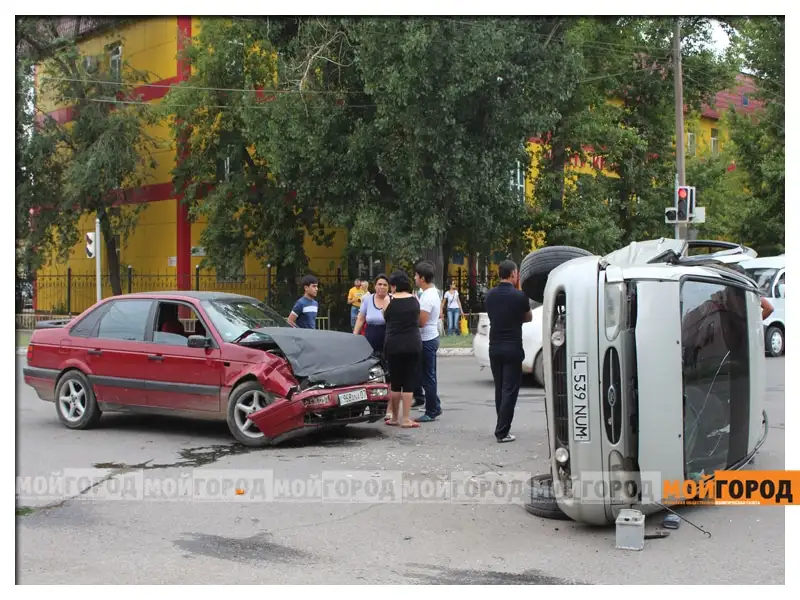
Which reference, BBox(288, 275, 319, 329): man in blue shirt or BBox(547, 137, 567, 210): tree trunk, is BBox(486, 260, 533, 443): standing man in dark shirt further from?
BBox(547, 137, 567, 210): tree trunk

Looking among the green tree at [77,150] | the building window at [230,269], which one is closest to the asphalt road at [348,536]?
the building window at [230,269]

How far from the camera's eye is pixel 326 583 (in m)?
5.02

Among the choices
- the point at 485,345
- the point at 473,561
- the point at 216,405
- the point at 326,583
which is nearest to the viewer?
the point at 326,583

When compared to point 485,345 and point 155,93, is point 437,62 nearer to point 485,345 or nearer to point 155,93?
point 485,345

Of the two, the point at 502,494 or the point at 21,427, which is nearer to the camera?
the point at 502,494

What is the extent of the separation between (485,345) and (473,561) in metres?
8.89

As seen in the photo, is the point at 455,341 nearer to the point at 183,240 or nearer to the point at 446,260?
the point at 446,260

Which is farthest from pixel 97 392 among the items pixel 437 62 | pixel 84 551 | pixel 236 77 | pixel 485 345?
pixel 236 77

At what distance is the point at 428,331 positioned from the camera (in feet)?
34.4

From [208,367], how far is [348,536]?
3692mm

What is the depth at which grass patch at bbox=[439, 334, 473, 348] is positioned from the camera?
2206 centimetres

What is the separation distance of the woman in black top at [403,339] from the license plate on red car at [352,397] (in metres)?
0.69

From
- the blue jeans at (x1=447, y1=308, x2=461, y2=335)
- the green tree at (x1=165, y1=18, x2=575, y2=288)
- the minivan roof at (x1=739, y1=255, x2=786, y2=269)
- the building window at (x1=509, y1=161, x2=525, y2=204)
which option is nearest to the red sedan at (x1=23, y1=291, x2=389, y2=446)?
the green tree at (x1=165, y1=18, x2=575, y2=288)

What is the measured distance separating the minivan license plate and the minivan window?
5.65 meters
